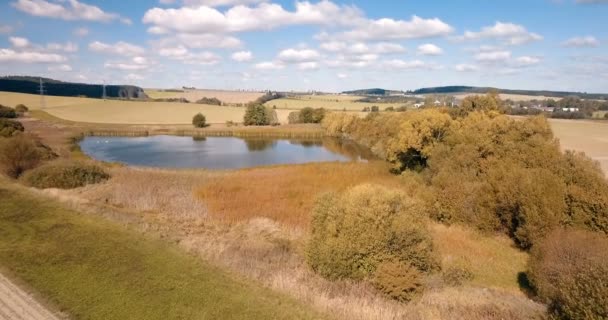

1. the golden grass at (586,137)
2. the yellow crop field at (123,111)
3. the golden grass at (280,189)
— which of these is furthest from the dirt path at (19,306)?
the yellow crop field at (123,111)

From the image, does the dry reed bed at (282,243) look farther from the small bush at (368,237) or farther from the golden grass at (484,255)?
the small bush at (368,237)

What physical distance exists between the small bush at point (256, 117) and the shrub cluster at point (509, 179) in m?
61.4

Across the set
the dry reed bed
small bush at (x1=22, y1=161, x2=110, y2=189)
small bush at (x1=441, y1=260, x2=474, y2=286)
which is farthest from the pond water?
small bush at (x1=441, y1=260, x2=474, y2=286)

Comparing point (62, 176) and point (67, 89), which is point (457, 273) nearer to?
point (62, 176)

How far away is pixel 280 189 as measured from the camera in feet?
90.6

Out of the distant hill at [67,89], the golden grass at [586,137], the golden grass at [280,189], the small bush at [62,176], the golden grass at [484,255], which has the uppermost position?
the distant hill at [67,89]

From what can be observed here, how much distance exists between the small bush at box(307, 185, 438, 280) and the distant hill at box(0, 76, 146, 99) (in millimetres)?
155911

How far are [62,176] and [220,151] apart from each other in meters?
31.7

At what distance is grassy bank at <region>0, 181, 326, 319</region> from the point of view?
10008 mm

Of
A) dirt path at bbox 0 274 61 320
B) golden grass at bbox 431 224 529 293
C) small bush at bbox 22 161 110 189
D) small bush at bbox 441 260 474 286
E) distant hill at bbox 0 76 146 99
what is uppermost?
distant hill at bbox 0 76 146 99

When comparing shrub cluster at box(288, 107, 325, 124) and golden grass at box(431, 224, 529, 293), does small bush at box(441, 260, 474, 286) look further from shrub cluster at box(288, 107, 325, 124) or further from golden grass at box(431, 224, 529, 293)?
shrub cluster at box(288, 107, 325, 124)

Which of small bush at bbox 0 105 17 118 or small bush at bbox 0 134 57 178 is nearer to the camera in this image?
small bush at bbox 0 134 57 178

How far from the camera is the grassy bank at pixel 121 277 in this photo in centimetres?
1001

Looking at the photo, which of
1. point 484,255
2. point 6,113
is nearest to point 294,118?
point 6,113
